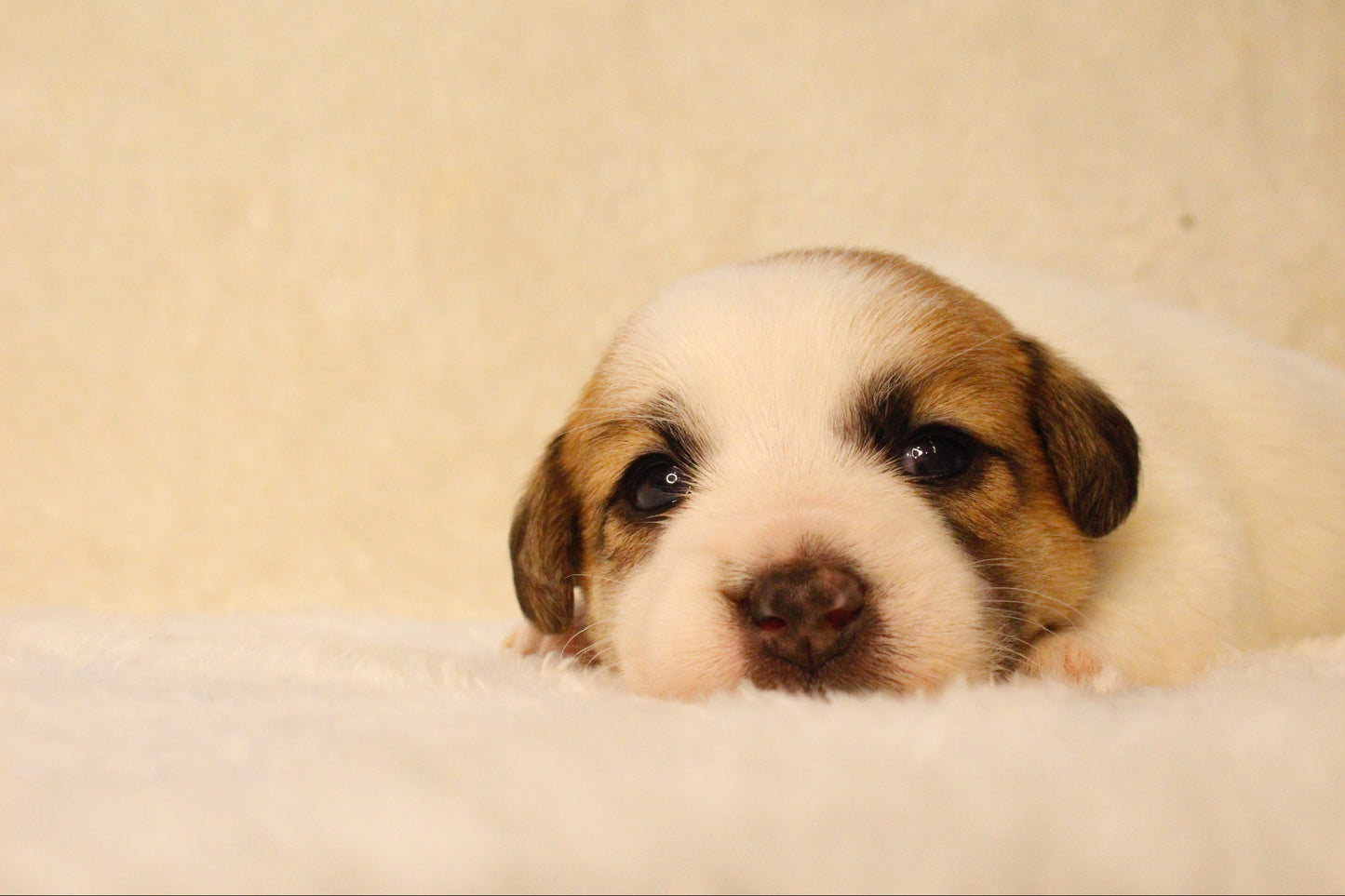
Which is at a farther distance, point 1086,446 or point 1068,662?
point 1086,446

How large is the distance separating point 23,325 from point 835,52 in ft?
10.0

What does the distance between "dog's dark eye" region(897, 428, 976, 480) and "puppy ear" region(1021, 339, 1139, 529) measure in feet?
0.54

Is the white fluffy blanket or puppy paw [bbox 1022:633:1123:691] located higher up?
the white fluffy blanket

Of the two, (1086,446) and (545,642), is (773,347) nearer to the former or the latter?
(1086,446)

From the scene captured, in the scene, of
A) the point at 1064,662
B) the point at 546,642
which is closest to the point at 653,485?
the point at 546,642

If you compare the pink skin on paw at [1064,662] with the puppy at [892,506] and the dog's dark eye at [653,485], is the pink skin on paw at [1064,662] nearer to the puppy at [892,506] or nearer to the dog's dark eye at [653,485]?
the puppy at [892,506]

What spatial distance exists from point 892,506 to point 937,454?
0.68 feet

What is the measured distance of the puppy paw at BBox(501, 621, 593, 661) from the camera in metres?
2.29

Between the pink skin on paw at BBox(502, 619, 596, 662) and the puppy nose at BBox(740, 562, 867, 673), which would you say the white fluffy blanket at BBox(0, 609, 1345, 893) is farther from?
the pink skin on paw at BBox(502, 619, 596, 662)

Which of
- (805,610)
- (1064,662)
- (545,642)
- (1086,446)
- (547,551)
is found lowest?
(545,642)

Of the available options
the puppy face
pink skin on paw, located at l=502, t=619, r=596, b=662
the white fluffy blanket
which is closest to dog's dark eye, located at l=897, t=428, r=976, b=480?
the puppy face

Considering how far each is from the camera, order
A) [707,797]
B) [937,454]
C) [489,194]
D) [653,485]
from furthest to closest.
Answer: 1. [489,194]
2. [653,485]
3. [937,454]
4. [707,797]

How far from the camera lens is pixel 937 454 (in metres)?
1.84

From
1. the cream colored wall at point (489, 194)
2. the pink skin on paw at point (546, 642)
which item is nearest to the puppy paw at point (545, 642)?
the pink skin on paw at point (546, 642)
